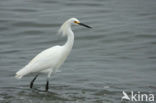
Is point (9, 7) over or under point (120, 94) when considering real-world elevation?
over

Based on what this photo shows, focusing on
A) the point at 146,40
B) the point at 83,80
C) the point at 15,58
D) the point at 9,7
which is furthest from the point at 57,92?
the point at 9,7

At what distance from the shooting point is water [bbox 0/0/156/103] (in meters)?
9.52

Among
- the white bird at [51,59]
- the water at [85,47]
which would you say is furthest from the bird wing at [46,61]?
the water at [85,47]

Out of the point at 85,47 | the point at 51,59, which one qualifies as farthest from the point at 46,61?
the point at 85,47

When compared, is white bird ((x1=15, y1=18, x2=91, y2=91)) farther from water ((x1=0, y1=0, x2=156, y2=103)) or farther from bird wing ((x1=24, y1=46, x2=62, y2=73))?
water ((x1=0, y1=0, x2=156, y2=103))

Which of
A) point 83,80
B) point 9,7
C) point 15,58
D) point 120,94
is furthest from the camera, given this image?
point 9,7

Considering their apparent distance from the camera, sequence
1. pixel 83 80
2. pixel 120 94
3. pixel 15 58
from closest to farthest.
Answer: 1. pixel 120 94
2. pixel 83 80
3. pixel 15 58

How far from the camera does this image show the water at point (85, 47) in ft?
31.2

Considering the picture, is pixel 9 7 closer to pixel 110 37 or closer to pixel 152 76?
pixel 110 37

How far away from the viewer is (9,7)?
19.4 m

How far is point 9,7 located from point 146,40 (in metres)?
7.88

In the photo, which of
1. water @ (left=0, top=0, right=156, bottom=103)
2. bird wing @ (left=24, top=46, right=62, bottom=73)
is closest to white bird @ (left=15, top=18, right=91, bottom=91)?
bird wing @ (left=24, top=46, right=62, bottom=73)

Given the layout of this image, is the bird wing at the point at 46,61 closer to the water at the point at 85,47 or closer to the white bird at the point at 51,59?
the white bird at the point at 51,59

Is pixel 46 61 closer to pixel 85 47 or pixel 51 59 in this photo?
pixel 51 59
